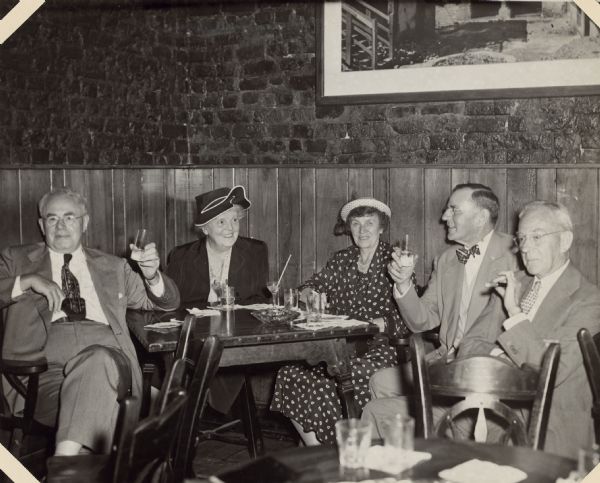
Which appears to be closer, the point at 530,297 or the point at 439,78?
the point at 530,297

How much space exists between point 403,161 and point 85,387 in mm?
2665

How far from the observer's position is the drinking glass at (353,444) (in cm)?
197

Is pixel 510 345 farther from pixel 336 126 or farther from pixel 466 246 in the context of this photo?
pixel 336 126

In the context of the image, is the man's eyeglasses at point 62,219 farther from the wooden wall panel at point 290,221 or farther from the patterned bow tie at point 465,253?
the patterned bow tie at point 465,253

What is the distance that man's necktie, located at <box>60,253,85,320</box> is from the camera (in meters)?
3.84

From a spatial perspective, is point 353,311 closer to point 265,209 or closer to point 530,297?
point 265,209

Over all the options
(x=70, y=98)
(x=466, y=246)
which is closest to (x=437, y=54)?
(x=466, y=246)

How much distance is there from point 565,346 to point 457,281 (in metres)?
1.05

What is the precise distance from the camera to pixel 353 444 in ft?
6.47

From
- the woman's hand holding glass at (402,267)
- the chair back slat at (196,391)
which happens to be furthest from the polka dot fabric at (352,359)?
the chair back slat at (196,391)

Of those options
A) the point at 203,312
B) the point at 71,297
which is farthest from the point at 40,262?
the point at 203,312

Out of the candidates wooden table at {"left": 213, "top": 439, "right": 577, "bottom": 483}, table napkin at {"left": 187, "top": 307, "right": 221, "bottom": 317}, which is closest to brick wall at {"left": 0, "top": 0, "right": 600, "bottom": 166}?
table napkin at {"left": 187, "top": 307, "right": 221, "bottom": 317}

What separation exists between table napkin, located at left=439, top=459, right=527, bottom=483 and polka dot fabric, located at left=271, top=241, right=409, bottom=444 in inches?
77.3

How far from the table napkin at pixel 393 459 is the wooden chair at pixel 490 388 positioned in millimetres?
404
